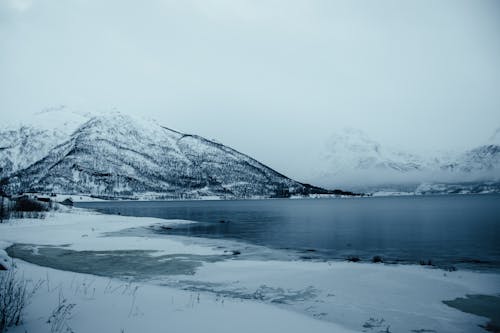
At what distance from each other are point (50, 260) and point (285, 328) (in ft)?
62.3

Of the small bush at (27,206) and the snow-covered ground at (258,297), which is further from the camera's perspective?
the small bush at (27,206)

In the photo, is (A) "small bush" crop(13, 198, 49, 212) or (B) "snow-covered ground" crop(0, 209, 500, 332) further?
(A) "small bush" crop(13, 198, 49, 212)

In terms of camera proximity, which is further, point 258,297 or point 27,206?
point 27,206

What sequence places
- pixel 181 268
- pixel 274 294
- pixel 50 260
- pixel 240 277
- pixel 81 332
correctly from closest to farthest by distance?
pixel 81 332 → pixel 274 294 → pixel 240 277 → pixel 181 268 → pixel 50 260

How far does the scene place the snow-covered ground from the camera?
10.7 metres

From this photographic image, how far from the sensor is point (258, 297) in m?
15.6

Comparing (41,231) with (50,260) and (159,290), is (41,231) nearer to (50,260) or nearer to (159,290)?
(50,260)

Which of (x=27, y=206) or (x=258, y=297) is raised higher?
(x=27, y=206)

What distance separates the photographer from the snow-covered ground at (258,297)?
10.7 m

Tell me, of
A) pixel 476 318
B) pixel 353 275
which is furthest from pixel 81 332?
pixel 353 275

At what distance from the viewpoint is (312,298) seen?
1545 centimetres

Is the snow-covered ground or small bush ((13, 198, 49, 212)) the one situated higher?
small bush ((13, 198, 49, 212))

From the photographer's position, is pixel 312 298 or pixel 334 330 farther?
pixel 312 298

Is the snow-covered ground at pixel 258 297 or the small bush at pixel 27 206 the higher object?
the small bush at pixel 27 206
